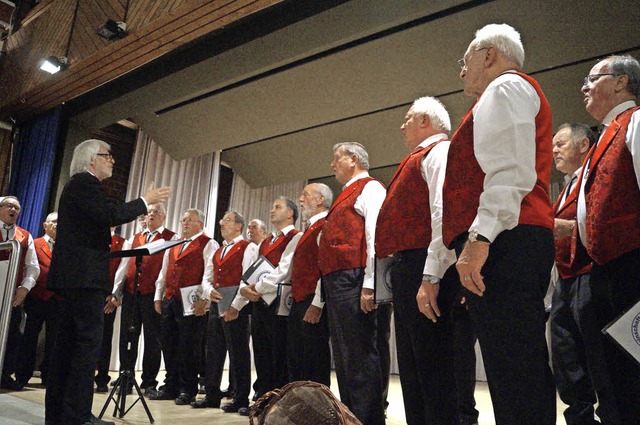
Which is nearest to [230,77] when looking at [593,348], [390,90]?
[390,90]

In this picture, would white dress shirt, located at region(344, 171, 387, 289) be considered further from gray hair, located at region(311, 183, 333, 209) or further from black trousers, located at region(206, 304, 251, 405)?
black trousers, located at region(206, 304, 251, 405)

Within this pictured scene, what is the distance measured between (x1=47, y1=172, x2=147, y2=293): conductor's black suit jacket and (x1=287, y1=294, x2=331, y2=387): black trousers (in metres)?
1.20

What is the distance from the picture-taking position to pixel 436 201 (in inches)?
77.7

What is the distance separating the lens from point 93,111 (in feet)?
20.2

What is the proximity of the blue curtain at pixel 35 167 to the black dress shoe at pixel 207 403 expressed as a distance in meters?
3.45

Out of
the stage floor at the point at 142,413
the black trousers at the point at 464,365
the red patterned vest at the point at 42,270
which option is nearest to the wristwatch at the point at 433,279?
the black trousers at the point at 464,365

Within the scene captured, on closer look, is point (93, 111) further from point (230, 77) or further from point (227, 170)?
point (227, 170)

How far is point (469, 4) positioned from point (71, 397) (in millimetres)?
3696

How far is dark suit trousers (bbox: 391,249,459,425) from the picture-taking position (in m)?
1.87

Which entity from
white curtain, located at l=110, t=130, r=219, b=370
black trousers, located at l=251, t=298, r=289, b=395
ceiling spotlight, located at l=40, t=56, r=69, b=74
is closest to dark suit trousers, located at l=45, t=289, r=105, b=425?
black trousers, located at l=251, t=298, r=289, b=395

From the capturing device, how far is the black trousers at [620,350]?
167cm

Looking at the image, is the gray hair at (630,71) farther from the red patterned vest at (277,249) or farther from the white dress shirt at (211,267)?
the white dress shirt at (211,267)

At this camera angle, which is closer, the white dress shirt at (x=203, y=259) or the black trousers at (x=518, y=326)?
the black trousers at (x=518, y=326)

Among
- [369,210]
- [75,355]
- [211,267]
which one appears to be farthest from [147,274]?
[369,210]
